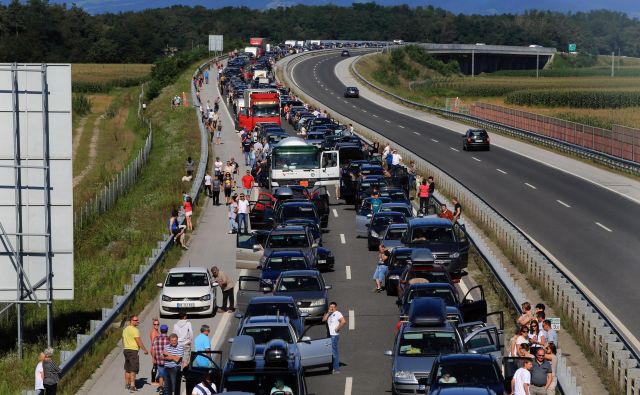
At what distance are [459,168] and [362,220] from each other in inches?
854

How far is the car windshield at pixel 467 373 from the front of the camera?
19.9 m

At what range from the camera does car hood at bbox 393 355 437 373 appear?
21984 millimetres

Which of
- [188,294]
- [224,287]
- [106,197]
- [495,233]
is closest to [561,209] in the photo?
[495,233]

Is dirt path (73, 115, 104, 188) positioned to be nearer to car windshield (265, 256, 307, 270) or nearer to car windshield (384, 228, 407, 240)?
car windshield (384, 228, 407, 240)

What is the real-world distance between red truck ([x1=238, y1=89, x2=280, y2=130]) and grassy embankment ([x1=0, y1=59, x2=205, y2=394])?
18.4ft

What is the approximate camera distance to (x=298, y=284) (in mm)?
29406

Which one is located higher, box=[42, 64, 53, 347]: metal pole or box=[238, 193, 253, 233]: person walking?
box=[42, 64, 53, 347]: metal pole

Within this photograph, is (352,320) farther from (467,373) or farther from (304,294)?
(467,373)

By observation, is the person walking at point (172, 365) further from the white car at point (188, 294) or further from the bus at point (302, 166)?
the bus at point (302, 166)

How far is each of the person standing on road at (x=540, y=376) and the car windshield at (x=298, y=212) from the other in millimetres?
21389

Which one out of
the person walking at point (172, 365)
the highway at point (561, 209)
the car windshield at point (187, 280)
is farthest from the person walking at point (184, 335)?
the highway at point (561, 209)

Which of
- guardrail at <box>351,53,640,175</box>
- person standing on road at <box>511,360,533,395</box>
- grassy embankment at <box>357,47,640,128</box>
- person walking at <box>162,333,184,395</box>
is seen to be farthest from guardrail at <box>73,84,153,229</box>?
grassy embankment at <box>357,47,640,128</box>

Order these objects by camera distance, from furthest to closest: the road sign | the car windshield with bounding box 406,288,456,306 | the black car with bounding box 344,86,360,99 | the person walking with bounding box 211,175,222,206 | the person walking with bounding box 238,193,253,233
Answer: the road sign, the black car with bounding box 344,86,360,99, the person walking with bounding box 211,175,222,206, the person walking with bounding box 238,193,253,233, the car windshield with bounding box 406,288,456,306

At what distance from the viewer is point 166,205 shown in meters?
50.7
